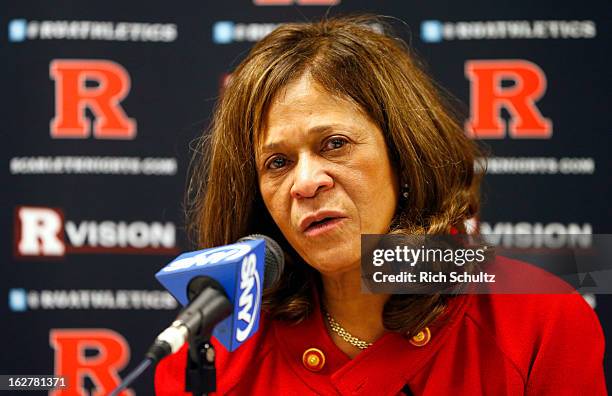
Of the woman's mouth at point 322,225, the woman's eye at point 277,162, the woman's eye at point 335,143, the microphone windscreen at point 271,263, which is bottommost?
the microphone windscreen at point 271,263

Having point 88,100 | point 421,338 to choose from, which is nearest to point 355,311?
point 421,338

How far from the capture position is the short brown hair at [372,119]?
58.4 inches

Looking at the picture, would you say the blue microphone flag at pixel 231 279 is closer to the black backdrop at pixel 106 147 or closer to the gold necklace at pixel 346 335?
the gold necklace at pixel 346 335

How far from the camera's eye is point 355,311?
1.55 metres

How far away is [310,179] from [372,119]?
0.67 ft

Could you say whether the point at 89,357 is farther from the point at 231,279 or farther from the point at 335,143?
the point at 231,279

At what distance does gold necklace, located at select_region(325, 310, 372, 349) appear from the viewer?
4.99 ft

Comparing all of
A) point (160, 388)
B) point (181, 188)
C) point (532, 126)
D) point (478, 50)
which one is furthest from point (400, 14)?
point (160, 388)

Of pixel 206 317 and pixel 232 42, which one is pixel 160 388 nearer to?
pixel 206 317

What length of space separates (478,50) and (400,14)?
0.27m

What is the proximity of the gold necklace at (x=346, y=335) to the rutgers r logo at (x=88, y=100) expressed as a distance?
3.60 ft

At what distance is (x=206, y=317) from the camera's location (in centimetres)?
95

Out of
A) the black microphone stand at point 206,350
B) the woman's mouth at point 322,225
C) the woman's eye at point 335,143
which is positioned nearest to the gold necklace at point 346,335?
the woman's mouth at point 322,225

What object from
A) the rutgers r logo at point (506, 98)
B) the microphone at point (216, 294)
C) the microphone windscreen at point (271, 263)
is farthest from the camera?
the rutgers r logo at point (506, 98)
